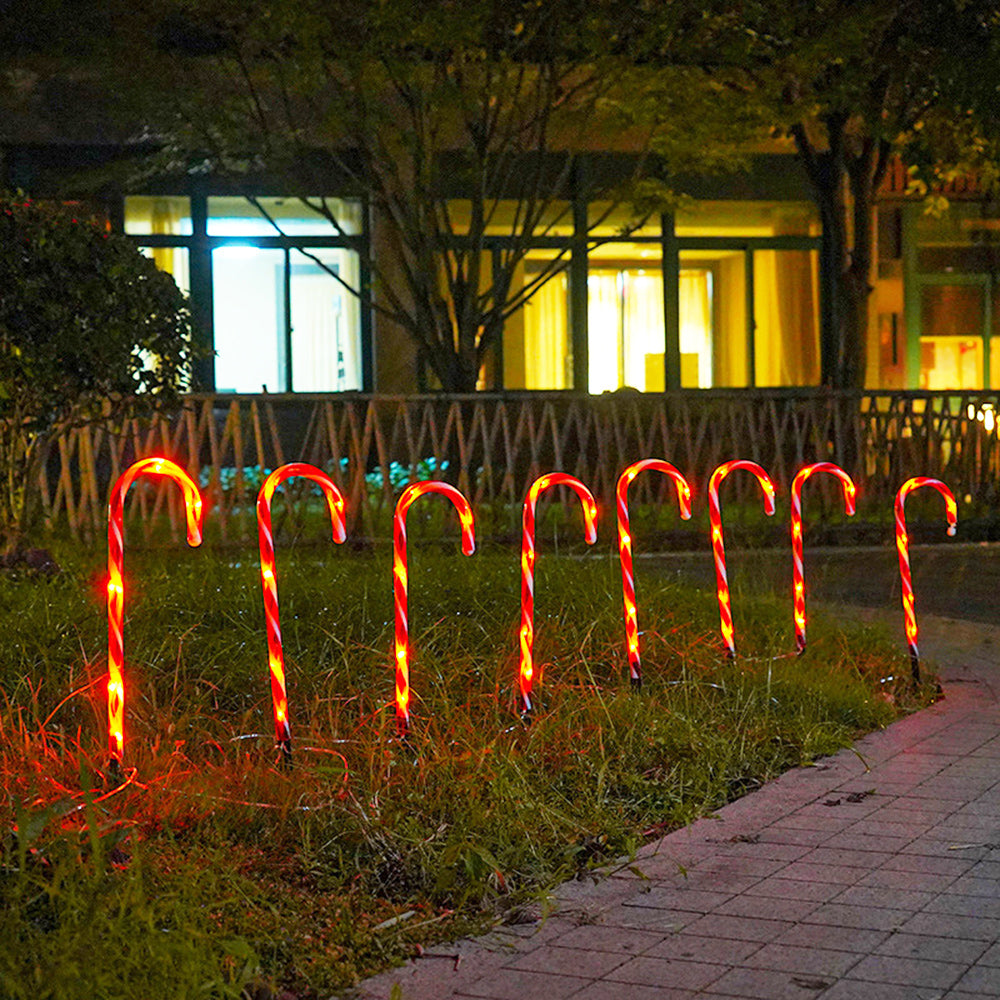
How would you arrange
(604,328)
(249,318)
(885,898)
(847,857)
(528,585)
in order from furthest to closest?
1. (604,328)
2. (249,318)
3. (528,585)
4. (847,857)
5. (885,898)

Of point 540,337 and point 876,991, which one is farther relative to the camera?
point 540,337

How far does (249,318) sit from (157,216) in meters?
1.70

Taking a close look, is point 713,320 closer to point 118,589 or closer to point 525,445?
point 525,445

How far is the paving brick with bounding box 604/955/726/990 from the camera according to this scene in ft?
13.8

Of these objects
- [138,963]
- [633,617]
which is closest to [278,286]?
[633,617]

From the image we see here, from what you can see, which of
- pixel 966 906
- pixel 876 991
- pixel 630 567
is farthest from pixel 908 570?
pixel 876 991

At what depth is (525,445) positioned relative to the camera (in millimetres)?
15914

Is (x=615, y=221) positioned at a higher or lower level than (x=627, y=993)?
higher

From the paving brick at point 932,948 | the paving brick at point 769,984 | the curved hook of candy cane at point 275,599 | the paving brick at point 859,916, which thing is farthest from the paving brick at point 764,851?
the curved hook of candy cane at point 275,599

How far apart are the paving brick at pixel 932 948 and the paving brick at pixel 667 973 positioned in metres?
0.48

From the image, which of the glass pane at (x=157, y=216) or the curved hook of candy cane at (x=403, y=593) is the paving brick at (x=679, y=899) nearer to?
the curved hook of candy cane at (x=403, y=593)

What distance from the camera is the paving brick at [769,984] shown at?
13.5 feet

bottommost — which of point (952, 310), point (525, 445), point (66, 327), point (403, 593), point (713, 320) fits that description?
point (403, 593)

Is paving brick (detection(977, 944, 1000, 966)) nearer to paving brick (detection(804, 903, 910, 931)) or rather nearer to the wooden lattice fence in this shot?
paving brick (detection(804, 903, 910, 931))
